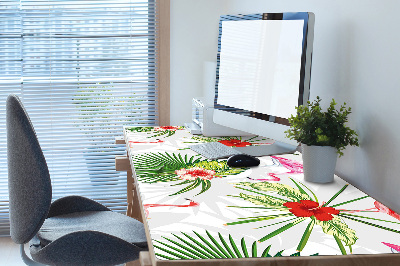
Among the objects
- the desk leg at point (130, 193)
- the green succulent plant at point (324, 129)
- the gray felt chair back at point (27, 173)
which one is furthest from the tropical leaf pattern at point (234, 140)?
the gray felt chair back at point (27, 173)

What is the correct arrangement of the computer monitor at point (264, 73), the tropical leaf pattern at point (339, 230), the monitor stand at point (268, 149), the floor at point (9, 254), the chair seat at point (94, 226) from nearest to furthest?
the tropical leaf pattern at point (339, 230) → the computer monitor at point (264, 73) → the chair seat at point (94, 226) → the monitor stand at point (268, 149) → the floor at point (9, 254)

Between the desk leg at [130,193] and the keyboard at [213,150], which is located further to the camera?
the desk leg at [130,193]

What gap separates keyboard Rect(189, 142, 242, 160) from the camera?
207cm

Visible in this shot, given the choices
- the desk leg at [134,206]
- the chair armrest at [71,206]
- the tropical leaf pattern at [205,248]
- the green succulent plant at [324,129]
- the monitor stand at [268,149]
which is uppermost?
the green succulent plant at [324,129]

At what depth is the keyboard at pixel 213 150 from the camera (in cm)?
207

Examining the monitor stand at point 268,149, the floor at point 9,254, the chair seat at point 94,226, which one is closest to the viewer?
the chair seat at point 94,226

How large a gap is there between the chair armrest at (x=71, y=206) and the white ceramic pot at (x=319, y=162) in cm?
96

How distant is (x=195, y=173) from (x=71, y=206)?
2.26 feet

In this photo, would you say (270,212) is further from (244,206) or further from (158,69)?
(158,69)

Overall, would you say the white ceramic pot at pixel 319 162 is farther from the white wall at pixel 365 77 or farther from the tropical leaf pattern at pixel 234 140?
the tropical leaf pattern at pixel 234 140

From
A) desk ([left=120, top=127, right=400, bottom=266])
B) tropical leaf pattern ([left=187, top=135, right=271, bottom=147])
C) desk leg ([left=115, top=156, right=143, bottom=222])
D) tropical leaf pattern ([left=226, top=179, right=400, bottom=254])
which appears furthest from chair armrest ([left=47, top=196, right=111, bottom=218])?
tropical leaf pattern ([left=226, top=179, right=400, bottom=254])

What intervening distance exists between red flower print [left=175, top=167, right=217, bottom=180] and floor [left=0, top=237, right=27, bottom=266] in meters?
1.56

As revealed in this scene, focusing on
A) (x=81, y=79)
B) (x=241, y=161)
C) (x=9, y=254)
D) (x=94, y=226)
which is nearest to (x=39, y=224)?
(x=94, y=226)

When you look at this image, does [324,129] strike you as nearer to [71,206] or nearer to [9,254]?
[71,206]
